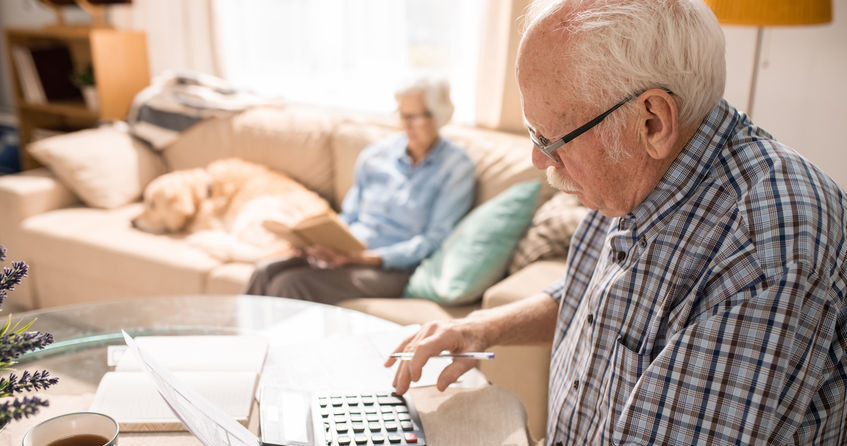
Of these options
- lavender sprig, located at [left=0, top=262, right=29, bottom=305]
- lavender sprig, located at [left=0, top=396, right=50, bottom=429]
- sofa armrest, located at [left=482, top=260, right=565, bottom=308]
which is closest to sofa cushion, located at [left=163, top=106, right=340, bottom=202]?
sofa armrest, located at [left=482, top=260, right=565, bottom=308]

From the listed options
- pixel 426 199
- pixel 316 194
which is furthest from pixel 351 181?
pixel 426 199

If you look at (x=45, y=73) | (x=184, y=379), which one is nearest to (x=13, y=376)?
(x=184, y=379)

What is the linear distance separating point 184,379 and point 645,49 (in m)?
0.79

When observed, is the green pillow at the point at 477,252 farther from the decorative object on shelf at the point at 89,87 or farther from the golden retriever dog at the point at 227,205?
the decorative object on shelf at the point at 89,87

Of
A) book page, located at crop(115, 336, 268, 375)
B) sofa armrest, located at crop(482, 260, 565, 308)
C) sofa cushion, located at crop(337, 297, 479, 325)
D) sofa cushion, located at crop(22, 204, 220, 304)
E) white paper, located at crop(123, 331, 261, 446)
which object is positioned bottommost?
sofa cushion, located at crop(22, 204, 220, 304)

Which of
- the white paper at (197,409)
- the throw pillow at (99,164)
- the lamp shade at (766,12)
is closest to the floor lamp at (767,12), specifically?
the lamp shade at (766,12)

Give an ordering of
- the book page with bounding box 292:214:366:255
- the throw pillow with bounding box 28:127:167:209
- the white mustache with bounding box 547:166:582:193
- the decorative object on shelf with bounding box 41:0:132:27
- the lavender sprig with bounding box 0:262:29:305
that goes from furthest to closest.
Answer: the decorative object on shelf with bounding box 41:0:132:27, the throw pillow with bounding box 28:127:167:209, the book page with bounding box 292:214:366:255, the white mustache with bounding box 547:166:582:193, the lavender sprig with bounding box 0:262:29:305

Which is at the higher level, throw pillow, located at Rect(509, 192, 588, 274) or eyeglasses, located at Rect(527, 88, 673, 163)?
eyeglasses, located at Rect(527, 88, 673, 163)

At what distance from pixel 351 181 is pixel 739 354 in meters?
2.24

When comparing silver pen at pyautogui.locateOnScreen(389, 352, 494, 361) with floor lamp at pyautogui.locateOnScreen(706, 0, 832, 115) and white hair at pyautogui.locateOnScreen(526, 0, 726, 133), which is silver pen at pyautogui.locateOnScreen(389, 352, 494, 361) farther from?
floor lamp at pyautogui.locateOnScreen(706, 0, 832, 115)

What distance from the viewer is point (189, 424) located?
0.80 m

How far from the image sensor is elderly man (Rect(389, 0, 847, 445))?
78 cm

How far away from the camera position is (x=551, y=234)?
2.14 m

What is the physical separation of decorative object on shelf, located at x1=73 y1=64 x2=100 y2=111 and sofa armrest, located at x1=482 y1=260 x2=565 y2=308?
273 centimetres
